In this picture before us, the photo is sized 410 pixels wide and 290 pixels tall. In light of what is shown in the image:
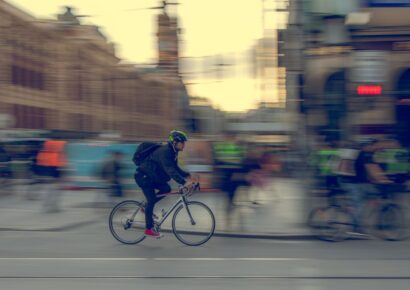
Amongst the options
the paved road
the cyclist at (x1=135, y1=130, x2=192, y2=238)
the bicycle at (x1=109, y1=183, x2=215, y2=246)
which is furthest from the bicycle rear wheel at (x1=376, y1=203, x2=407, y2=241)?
the cyclist at (x1=135, y1=130, x2=192, y2=238)

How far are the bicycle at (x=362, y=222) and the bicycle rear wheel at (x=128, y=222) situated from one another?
2515mm

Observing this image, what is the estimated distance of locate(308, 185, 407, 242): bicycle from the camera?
35.8ft

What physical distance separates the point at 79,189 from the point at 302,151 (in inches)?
431

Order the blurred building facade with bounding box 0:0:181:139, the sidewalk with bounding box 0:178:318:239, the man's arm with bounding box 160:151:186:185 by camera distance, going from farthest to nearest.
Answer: the blurred building facade with bounding box 0:0:181:139 → the sidewalk with bounding box 0:178:318:239 → the man's arm with bounding box 160:151:186:185

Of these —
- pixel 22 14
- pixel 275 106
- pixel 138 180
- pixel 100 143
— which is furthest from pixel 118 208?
pixel 22 14

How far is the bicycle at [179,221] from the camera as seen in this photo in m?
10.3

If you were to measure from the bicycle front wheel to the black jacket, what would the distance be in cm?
48

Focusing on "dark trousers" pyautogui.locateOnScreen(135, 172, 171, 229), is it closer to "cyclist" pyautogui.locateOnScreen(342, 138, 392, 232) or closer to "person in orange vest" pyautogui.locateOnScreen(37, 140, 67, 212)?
"cyclist" pyautogui.locateOnScreen(342, 138, 392, 232)

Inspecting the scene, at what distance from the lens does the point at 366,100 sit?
1520 centimetres

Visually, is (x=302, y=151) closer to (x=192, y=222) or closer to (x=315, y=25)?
(x=315, y=25)

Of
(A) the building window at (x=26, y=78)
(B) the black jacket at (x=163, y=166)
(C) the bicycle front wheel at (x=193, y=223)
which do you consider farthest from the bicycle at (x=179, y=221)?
(A) the building window at (x=26, y=78)

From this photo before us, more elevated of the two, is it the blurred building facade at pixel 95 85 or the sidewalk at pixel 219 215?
the blurred building facade at pixel 95 85

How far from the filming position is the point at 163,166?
10133mm

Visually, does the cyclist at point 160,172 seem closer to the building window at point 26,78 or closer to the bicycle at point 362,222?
the bicycle at point 362,222
